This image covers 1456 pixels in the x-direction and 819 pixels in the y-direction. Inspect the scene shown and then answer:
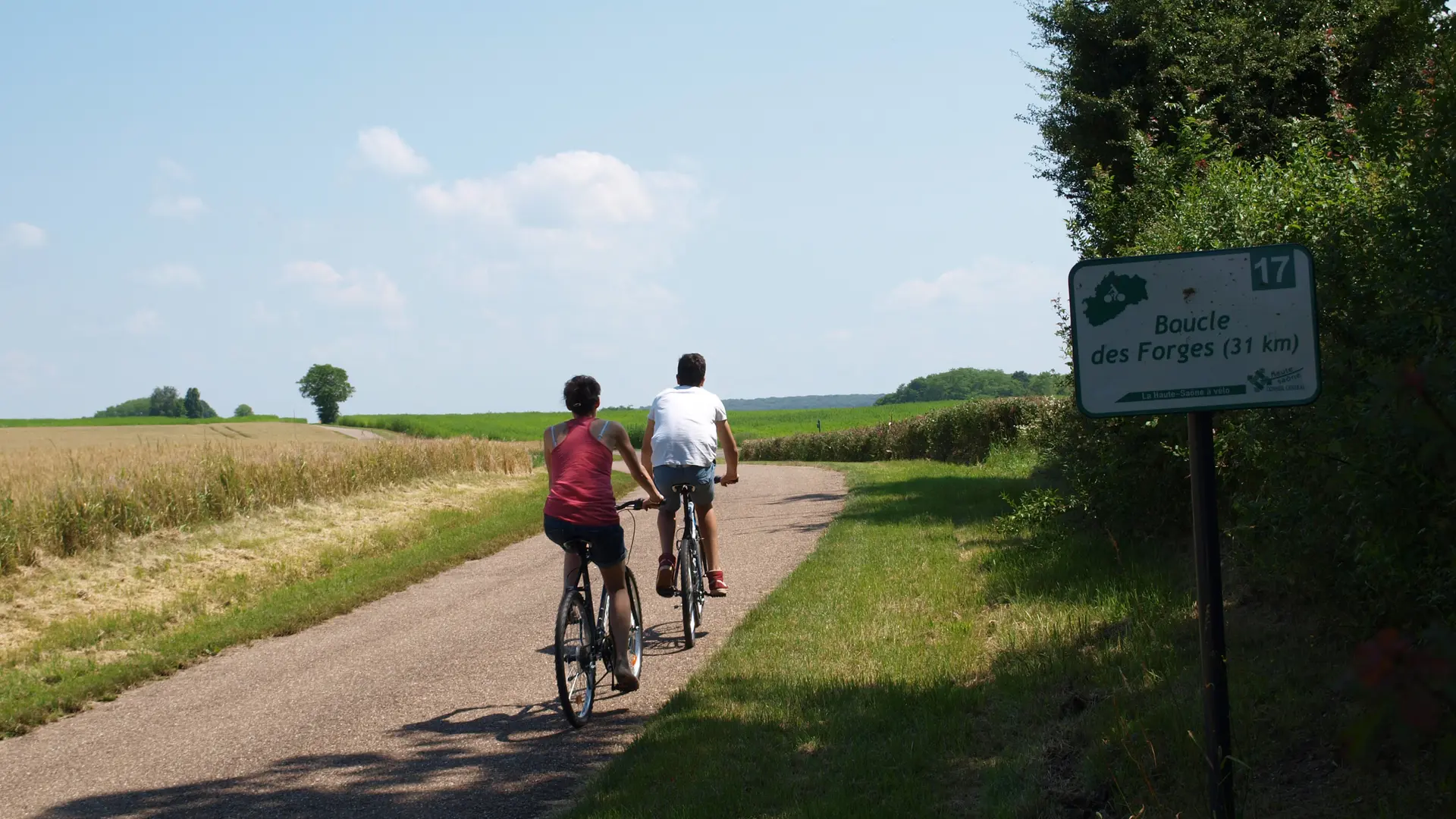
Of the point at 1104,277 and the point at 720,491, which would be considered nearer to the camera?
the point at 1104,277

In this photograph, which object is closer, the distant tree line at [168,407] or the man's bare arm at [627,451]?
the man's bare arm at [627,451]

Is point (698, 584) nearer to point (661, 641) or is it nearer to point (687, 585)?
point (687, 585)

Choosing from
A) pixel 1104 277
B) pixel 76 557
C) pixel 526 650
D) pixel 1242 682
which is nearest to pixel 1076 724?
pixel 1242 682

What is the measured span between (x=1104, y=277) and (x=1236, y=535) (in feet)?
9.87

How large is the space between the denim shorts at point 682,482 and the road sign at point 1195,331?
196 inches

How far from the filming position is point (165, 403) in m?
141

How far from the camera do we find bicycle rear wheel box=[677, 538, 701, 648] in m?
8.41

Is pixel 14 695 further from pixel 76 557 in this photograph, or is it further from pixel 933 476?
pixel 933 476

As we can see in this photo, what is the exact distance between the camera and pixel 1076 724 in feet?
17.2

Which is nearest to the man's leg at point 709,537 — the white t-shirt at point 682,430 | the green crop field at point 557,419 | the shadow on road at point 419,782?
the white t-shirt at point 682,430

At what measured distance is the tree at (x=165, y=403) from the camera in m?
139

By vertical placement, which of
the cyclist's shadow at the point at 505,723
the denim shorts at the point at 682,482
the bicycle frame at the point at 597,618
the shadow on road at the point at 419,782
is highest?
the denim shorts at the point at 682,482

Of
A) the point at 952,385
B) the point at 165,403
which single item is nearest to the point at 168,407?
the point at 165,403

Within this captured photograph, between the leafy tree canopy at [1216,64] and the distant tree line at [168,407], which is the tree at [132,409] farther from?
the leafy tree canopy at [1216,64]
